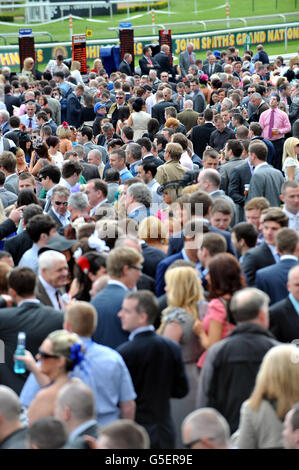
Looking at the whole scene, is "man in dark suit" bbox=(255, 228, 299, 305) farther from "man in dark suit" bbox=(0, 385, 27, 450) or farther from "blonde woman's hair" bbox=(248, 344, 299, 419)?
"man in dark suit" bbox=(0, 385, 27, 450)

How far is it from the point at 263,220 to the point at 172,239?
0.73 metres

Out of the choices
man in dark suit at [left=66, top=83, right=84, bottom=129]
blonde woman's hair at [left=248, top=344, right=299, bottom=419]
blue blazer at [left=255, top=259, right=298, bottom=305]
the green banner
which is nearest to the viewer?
blonde woman's hair at [left=248, top=344, right=299, bottom=419]

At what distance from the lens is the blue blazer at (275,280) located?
18.7 feet

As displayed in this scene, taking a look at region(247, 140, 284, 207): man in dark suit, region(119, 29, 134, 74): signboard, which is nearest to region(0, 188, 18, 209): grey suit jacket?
region(247, 140, 284, 207): man in dark suit

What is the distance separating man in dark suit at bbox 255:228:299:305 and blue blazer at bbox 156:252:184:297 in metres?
0.64

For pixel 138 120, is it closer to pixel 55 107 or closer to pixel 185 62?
pixel 55 107

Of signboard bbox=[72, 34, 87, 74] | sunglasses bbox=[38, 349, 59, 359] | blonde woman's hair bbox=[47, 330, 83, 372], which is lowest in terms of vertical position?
sunglasses bbox=[38, 349, 59, 359]

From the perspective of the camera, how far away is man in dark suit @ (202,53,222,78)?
2203 centimetres

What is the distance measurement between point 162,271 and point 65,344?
5.74ft

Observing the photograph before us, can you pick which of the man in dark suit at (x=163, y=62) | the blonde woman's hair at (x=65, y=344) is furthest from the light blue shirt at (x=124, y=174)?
the man in dark suit at (x=163, y=62)

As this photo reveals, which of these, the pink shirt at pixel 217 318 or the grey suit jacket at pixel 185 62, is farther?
the grey suit jacket at pixel 185 62

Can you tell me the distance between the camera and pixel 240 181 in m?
9.27

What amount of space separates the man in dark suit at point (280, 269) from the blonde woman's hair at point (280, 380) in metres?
1.61

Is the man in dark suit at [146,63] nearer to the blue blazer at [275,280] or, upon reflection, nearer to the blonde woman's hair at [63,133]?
the blonde woman's hair at [63,133]
